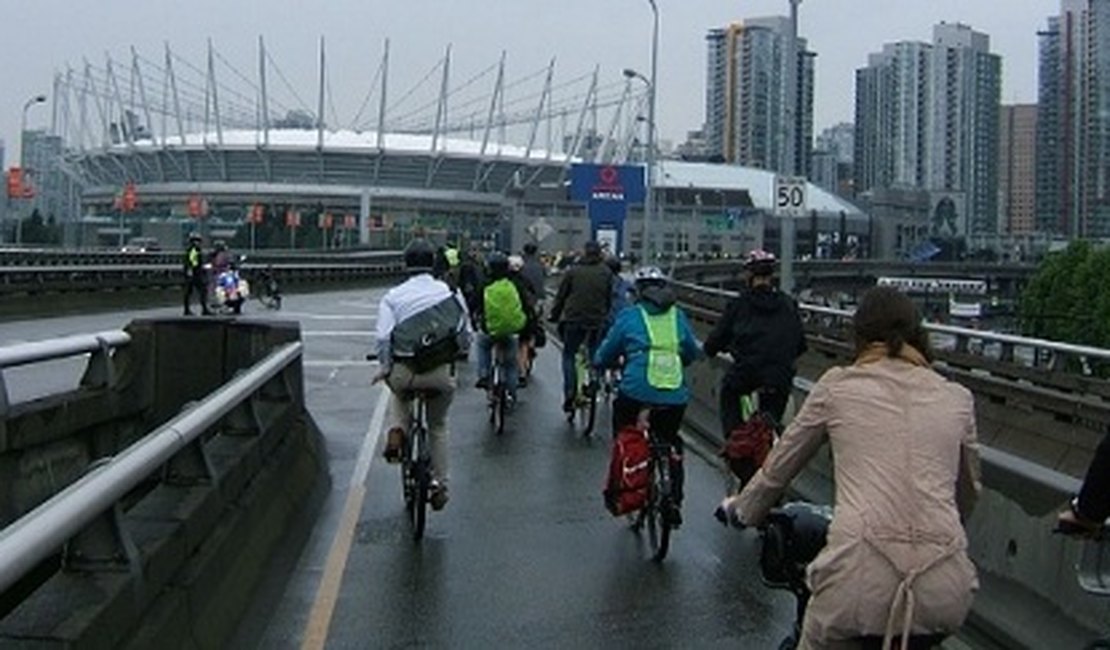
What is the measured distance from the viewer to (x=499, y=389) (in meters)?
17.2

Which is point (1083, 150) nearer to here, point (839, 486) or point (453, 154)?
point (453, 154)

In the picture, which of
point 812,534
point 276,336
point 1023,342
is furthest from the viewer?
point 1023,342

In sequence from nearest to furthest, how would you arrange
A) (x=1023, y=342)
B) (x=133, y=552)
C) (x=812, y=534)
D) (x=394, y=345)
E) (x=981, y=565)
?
(x=812, y=534), (x=133, y=552), (x=981, y=565), (x=394, y=345), (x=1023, y=342)

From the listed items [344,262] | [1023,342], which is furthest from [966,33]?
[1023,342]

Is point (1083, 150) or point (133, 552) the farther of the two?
point (1083, 150)

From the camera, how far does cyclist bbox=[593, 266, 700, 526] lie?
10.5m

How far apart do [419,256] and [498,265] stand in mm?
5771

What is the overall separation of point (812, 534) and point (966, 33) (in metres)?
121

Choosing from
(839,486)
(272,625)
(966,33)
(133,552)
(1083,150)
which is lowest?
(272,625)

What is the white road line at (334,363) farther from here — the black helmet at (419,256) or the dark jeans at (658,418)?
the dark jeans at (658,418)

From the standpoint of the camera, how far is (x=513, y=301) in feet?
56.4

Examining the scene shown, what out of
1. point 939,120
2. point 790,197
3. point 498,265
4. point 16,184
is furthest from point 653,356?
point 939,120

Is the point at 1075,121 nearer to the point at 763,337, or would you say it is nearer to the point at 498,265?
the point at 498,265

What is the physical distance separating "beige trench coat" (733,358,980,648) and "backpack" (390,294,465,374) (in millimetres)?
6288
